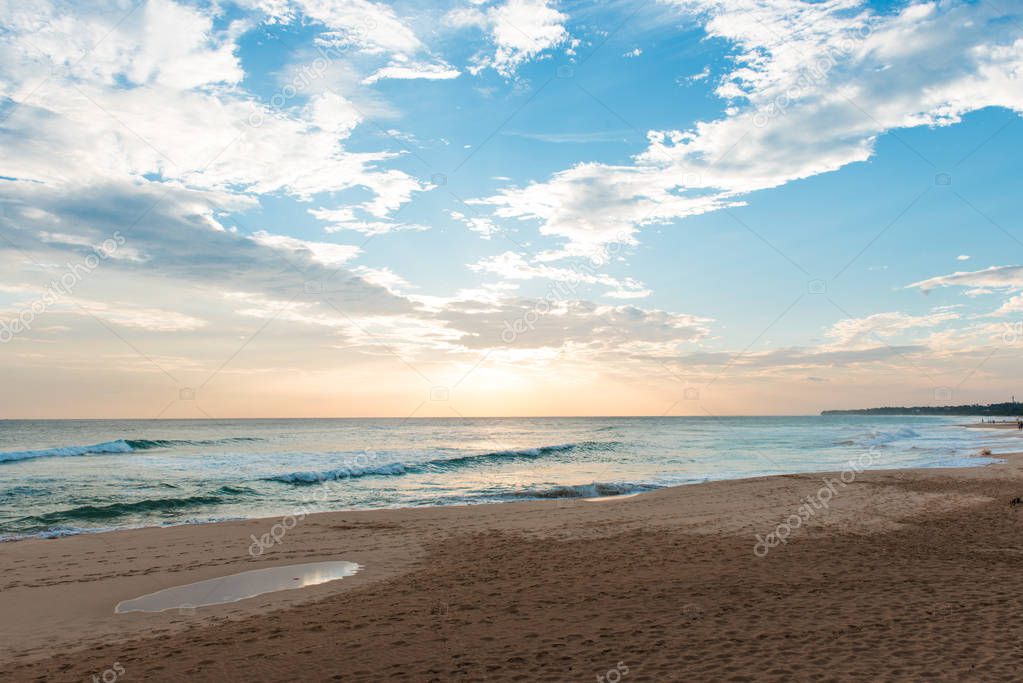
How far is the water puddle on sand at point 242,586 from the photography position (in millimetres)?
10273

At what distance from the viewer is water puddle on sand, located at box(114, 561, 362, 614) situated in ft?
33.7

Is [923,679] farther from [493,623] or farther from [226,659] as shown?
[226,659]

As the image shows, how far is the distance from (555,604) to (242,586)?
6.03 metres

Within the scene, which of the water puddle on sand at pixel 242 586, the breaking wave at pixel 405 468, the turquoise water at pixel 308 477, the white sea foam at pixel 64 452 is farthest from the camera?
the white sea foam at pixel 64 452

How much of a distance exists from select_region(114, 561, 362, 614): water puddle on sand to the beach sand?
42 cm

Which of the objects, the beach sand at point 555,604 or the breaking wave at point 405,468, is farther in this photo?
the breaking wave at point 405,468

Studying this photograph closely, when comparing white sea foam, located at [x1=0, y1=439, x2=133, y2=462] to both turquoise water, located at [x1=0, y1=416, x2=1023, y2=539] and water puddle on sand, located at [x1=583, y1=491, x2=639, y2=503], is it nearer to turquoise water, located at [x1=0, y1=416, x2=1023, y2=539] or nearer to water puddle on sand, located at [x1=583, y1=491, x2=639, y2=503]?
turquoise water, located at [x1=0, y1=416, x2=1023, y2=539]

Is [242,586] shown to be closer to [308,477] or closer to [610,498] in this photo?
[610,498]

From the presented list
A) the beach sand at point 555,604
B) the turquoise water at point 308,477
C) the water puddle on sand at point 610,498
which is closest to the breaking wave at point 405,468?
the turquoise water at point 308,477

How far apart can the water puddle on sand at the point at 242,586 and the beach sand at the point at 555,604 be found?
42cm

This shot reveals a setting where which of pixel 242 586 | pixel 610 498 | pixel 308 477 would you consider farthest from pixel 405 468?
pixel 242 586

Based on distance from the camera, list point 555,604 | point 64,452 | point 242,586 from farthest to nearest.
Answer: point 64,452
point 242,586
point 555,604

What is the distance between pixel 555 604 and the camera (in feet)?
30.3

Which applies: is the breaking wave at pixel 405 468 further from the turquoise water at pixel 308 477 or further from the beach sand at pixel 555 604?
the beach sand at pixel 555 604
